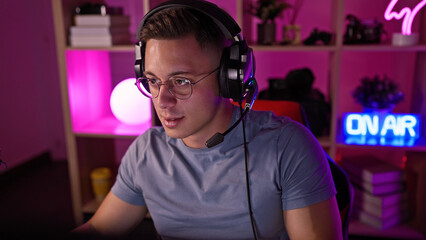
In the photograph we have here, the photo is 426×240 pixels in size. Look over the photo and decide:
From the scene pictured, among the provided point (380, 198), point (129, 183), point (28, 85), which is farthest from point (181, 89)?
point (28, 85)

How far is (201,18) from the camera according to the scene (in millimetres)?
973

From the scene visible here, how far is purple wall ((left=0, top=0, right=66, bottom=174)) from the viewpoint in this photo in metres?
2.99

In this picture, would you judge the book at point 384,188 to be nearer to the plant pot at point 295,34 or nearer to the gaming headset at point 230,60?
the plant pot at point 295,34

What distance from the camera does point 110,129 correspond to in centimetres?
229

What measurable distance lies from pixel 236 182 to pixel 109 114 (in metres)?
1.76

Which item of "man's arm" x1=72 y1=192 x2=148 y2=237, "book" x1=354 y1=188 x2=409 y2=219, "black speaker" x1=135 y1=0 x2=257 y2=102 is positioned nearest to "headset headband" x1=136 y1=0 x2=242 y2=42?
"black speaker" x1=135 y1=0 x2=257 y2=102

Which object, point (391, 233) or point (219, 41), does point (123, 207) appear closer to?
point (219, 41)

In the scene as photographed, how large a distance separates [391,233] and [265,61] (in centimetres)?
127

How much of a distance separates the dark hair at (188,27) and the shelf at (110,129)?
124 cm

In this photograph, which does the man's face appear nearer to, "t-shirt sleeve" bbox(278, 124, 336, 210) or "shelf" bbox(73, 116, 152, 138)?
"t-shirt sleeve" bbox(278, 124, 336, 210)

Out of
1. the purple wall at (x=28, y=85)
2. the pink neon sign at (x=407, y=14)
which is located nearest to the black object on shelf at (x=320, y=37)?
the pink neon sign at (x=407, y=14)

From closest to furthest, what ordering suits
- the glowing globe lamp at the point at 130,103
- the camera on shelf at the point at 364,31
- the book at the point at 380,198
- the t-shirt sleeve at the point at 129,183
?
the t-shirt sleeve at the point at 129,183, the camera on shelf at the point at 364,31, the book at the point at 380,198, the glowing globe lamp at the point at 130,103

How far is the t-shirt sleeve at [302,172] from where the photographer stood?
96cm

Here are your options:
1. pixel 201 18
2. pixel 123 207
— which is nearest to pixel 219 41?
pixel 201 18
